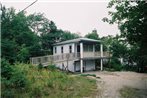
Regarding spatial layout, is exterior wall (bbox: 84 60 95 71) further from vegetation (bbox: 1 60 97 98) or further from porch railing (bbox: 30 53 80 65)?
vegetation (bbox: 1 60 97 98)

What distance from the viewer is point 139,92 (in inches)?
681

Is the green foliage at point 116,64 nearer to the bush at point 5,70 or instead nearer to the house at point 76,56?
the house at point 76,56

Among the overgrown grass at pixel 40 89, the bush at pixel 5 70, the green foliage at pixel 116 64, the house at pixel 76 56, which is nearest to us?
the bush at pixel 5 70

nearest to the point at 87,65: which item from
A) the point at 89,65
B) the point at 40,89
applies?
the point at 89,65

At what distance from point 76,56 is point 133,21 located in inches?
742

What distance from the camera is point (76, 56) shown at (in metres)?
34.6

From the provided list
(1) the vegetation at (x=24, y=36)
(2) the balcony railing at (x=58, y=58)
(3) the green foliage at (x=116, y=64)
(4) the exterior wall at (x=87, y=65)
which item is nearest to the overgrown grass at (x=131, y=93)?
(1) the vegetation at (x=24, y=36)

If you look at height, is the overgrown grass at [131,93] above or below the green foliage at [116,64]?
below

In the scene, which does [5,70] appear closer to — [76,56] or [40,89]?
[40,89]

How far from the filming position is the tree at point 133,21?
15937 millimetres

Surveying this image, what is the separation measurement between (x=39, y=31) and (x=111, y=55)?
56.6 ft

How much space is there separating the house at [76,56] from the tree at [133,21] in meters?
14.8

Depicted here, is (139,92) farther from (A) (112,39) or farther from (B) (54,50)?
(B) (54,50)

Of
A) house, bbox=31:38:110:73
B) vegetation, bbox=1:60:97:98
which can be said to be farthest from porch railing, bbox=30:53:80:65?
vegetation, bbox=1:60:97:98
